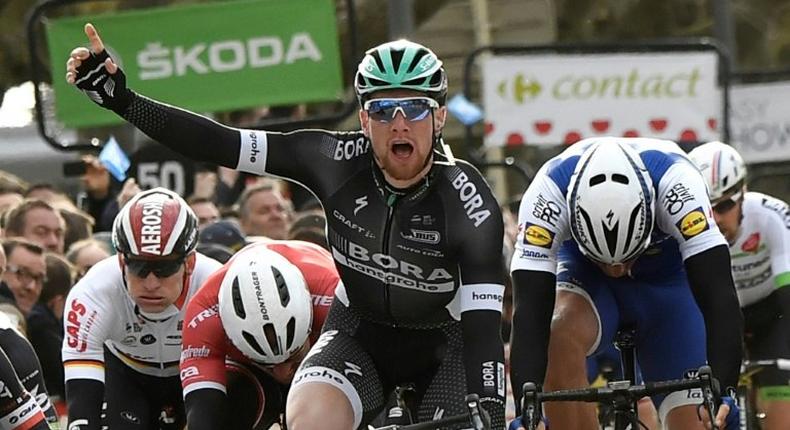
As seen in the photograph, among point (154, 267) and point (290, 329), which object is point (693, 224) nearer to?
point (290, 329)

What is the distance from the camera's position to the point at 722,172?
10.1 meters

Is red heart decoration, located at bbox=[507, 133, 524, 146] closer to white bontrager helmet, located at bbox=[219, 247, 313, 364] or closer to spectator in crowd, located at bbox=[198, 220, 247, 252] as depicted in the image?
spectator in crowd, located at bbox=[198, 220, 247, 252]

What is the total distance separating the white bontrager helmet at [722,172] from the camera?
399 inches

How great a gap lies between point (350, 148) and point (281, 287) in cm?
69

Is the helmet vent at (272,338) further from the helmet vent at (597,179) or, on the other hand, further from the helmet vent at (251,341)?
the helmet vent at (597,179)

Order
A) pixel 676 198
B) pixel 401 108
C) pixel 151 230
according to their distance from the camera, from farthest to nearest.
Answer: pixel 151 230 → pixel 676 198 → pixel 401 108

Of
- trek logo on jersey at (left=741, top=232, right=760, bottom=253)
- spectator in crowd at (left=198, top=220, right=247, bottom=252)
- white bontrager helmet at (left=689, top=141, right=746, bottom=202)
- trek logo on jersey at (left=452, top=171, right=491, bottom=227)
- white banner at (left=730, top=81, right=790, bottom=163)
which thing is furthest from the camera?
white banner at (left=730, top=81, right=790, bottom=163)

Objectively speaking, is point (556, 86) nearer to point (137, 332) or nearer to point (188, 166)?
point (188, 166)

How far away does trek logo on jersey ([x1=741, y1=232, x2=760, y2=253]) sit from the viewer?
426 inches

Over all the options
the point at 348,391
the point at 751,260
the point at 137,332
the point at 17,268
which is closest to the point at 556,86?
the point at 751,260

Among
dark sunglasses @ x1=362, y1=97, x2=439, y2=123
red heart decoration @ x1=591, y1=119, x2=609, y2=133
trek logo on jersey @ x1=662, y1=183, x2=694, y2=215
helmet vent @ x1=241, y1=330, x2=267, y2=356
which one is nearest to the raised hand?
dark sunglasses @ x1=362, y1=97, x2=439, y2=123

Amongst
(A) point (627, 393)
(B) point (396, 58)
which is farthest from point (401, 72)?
(A) point (627, 393)

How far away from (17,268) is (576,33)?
41.1 feet

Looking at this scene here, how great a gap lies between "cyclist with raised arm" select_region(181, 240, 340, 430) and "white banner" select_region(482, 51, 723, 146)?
5.93 metres
